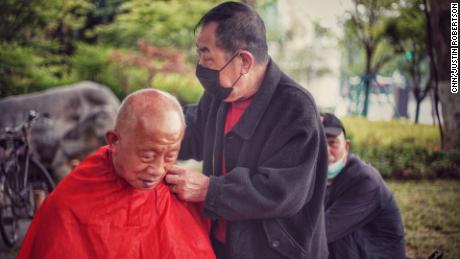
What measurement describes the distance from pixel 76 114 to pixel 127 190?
6.06 m

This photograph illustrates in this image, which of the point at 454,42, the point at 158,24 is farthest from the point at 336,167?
the point at 158,24

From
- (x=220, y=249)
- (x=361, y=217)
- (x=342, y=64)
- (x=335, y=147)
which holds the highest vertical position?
(x=342, y=64)

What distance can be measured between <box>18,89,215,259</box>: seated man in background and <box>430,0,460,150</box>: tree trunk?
3.68 meters

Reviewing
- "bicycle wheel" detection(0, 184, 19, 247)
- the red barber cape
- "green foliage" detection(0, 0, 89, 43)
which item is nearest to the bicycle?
"bicycle wheel" detection(0, 184, 19, 247)

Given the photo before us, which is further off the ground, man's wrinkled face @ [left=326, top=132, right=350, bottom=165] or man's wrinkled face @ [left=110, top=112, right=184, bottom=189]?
man's wrinkled face @ [left=110, top=112, right=184, bottom=189]

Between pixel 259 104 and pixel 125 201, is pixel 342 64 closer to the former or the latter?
pixel 259 104

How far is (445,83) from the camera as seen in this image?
482cm

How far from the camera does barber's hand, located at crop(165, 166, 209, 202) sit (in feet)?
5.69

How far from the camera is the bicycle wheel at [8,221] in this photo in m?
4.82

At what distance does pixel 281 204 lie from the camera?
177 centimetres

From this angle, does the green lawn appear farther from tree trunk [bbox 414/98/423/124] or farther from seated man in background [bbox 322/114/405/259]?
seated man in background [bbox 322/114/405/259]

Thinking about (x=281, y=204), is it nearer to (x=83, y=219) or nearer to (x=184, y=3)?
(x=83, y=219)

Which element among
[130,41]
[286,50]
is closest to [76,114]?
[130,41]

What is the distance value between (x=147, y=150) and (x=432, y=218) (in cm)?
349
